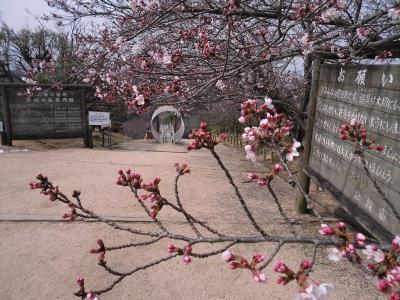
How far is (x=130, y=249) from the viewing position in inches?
137

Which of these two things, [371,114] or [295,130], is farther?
[295,130]

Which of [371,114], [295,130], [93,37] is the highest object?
[93,37]

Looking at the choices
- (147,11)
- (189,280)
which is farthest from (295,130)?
(189,280)

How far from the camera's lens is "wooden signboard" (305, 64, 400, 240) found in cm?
242

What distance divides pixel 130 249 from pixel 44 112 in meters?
8.43

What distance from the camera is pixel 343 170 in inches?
130

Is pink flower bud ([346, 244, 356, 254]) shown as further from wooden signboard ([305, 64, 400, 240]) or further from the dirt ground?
the dirt ground

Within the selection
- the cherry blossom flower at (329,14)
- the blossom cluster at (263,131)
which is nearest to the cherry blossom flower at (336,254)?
→ the blossom cluster at (263,131)

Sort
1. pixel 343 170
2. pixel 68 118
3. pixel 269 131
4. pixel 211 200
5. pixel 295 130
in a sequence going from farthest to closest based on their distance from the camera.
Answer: pixel 68 118
pixel 295 130
pixel 211 200
pixel 343 170
pixel 269 131

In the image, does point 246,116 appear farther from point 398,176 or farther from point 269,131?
point 398,176

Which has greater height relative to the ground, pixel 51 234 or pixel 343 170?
pixel 343 170

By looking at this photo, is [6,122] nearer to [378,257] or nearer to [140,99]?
[140,99]

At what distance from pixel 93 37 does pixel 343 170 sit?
15.5ft

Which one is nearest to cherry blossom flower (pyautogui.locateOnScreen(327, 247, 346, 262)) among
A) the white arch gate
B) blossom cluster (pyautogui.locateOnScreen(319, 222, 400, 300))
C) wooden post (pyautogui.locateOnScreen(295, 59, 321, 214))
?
blossom cluster (pyautogui.locateOnScreen(319, 222, 400, 300))
